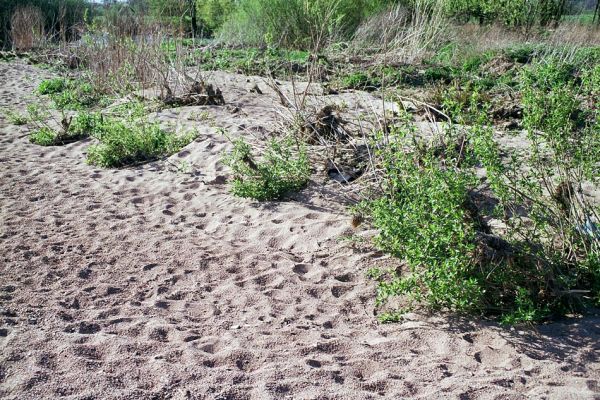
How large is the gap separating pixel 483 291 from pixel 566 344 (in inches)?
20.5

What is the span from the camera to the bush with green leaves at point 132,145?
7.00m

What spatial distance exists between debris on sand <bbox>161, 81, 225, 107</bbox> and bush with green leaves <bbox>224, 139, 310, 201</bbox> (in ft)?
10.6

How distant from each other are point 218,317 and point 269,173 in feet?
7.12

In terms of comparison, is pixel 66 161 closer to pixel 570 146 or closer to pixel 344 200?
pixel 344 200

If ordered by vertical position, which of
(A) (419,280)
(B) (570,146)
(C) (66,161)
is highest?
(B) (570,146)

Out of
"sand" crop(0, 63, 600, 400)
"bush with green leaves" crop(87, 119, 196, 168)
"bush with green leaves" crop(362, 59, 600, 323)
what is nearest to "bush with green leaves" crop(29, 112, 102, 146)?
"bush with green leaves" crop(87, 119, 196, 168)

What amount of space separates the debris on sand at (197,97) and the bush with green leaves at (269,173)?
10.6 feet

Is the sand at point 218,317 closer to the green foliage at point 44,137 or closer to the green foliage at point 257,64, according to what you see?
the green foliage at point 44,137

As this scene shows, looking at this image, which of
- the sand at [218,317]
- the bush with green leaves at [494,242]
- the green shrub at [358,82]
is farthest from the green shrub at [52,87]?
the bush with green leaves at [494,242]

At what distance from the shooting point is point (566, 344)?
3.22 meters

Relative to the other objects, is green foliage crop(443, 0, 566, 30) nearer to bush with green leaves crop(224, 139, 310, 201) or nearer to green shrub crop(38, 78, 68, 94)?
→ green shrub crop(38, 78, 68, 94)

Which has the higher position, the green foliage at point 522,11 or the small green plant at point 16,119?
the green foliage at point 522,11

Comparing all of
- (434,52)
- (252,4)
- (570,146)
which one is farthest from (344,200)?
(252,4)

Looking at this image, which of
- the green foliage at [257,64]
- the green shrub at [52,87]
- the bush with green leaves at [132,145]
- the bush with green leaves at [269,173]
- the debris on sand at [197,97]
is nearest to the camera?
the bush with green leaves at [269,173]
